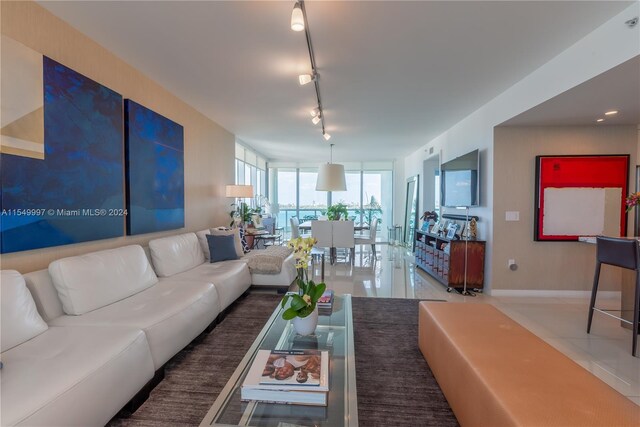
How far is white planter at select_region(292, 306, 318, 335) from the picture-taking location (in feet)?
6.37

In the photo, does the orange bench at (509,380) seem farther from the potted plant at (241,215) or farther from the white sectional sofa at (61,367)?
the potted plant at (241,215)

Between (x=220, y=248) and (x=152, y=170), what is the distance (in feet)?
4.10

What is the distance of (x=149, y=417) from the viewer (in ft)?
5.51

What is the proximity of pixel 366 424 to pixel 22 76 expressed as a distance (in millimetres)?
3121

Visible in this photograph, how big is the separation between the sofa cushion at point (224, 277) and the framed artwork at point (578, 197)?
155 inches

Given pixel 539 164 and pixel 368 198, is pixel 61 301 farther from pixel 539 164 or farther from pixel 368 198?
pixel 368 198

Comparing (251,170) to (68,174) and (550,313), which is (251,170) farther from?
(550,313)

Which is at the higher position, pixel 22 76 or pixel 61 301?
pixel 22 76

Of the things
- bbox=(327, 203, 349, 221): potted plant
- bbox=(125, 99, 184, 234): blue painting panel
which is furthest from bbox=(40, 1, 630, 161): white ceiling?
bbox=(327, 203, 349, 221): potted plant

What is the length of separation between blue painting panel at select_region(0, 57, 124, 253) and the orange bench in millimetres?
2903

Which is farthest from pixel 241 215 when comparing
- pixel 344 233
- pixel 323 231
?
pixel 344 233

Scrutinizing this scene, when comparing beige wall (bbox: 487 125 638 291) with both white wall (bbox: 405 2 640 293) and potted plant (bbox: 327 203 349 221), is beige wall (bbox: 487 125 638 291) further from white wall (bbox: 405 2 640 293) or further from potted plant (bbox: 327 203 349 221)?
potted plant (bbox: 327 203 349 221)

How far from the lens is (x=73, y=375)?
1345 mm

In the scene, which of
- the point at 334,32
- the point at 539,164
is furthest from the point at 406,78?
the point at 539,164
